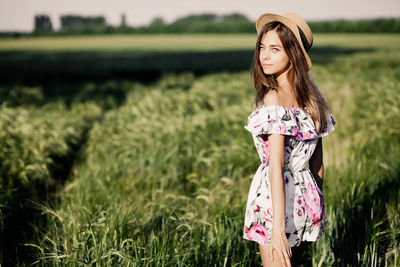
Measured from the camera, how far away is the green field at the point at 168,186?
2.57 metres

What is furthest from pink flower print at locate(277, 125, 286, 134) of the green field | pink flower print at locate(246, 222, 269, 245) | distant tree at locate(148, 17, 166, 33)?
distant tree at locate(148, 17, 166, 33)

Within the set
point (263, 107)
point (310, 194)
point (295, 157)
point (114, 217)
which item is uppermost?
point (263, 107)

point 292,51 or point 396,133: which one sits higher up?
point 292,51

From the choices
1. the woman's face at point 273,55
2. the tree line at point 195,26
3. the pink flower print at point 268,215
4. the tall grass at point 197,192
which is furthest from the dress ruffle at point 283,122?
the tree line at point 195,26

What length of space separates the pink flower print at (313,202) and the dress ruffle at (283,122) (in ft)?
0.89

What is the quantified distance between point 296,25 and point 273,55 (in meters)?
0.18

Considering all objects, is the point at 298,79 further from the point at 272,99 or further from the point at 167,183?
the point at 167,183

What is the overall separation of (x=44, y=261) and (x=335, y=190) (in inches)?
93.3

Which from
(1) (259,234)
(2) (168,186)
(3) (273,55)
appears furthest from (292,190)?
(2) (168,186)

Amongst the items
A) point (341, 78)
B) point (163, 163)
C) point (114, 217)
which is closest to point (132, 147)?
point (163, 163)

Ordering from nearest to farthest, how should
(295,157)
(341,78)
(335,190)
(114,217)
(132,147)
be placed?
(295,157)
(114,217)
(335,190)
(132,147)
(341,78)

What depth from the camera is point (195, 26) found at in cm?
5962

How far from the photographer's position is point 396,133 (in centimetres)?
511

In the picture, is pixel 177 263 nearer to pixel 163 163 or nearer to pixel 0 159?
pixel 163 163
